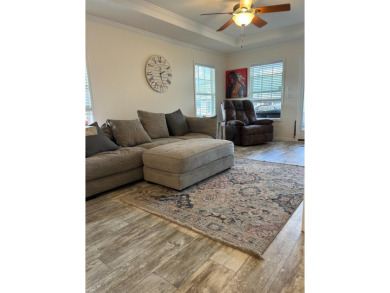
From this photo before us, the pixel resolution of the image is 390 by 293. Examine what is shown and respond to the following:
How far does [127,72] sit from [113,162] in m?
2.01

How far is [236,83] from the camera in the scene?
19.3 feet

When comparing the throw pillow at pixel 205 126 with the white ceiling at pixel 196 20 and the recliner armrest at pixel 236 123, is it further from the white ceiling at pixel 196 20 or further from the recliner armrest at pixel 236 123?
the white ceiling at pixel 196 20

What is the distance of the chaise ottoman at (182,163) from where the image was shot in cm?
232

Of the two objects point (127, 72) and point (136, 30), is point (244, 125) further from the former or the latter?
point (136, 30)

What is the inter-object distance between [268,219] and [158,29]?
3.63 m

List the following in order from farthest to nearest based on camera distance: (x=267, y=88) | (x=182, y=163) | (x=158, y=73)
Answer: (x=267, y=88) → (x=158, y=73) → (x=182, y=163)

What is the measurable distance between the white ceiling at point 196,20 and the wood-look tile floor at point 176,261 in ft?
9.31

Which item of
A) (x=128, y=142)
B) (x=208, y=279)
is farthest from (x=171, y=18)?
(x=208, y=279)

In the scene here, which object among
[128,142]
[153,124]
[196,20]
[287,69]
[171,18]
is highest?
[196,20]

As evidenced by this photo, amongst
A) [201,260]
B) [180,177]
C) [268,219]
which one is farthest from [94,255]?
[268,219]

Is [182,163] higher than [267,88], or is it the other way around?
[267,88]
